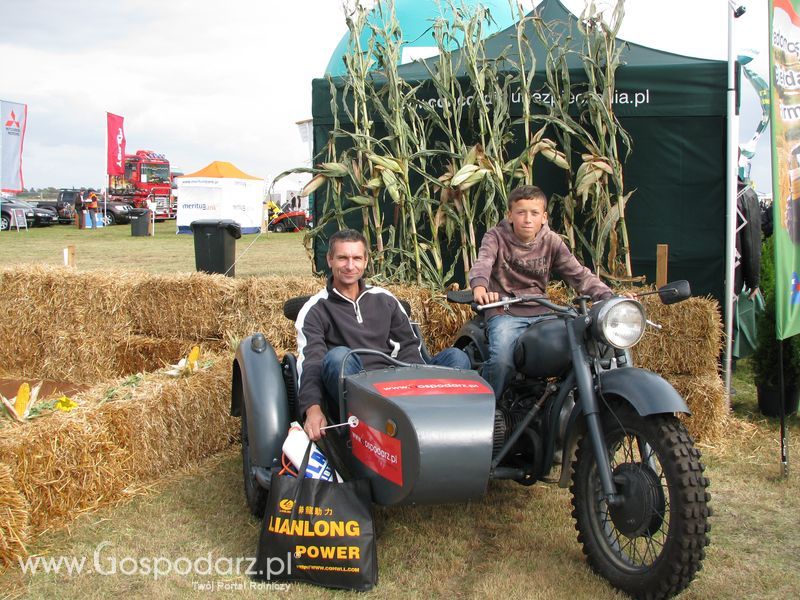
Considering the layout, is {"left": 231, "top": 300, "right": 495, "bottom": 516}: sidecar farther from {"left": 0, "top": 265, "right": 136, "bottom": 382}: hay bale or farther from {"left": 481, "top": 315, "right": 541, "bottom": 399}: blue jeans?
{"left": 0, "top": 265, "right": 136, "bottom": 382}: hay bale

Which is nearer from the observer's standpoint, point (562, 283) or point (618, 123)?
point (562, 283)

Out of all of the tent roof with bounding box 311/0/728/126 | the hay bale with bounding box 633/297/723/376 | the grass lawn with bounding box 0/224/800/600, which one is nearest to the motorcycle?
the grass lawn with bounding box 0/224/800/600

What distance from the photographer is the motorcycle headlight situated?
8.56 feet

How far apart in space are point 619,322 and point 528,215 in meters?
1.11

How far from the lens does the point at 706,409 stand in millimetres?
4562

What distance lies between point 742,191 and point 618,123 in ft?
3.50

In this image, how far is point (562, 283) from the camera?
16.6ft

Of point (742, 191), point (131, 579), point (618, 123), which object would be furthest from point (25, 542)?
point (742, 191)

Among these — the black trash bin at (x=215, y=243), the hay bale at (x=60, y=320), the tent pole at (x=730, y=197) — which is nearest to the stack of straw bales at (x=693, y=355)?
the tent pole at (x=730, y=197)

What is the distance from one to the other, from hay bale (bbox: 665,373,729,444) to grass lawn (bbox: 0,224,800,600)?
0.31 meters

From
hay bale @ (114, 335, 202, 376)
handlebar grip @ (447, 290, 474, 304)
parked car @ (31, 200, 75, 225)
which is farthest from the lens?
parked car @ (31, 200, 75, 225)

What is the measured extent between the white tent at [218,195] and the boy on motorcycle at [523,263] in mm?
18437

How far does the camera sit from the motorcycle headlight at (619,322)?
2609mm

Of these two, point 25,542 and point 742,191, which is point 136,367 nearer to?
point 25,542
